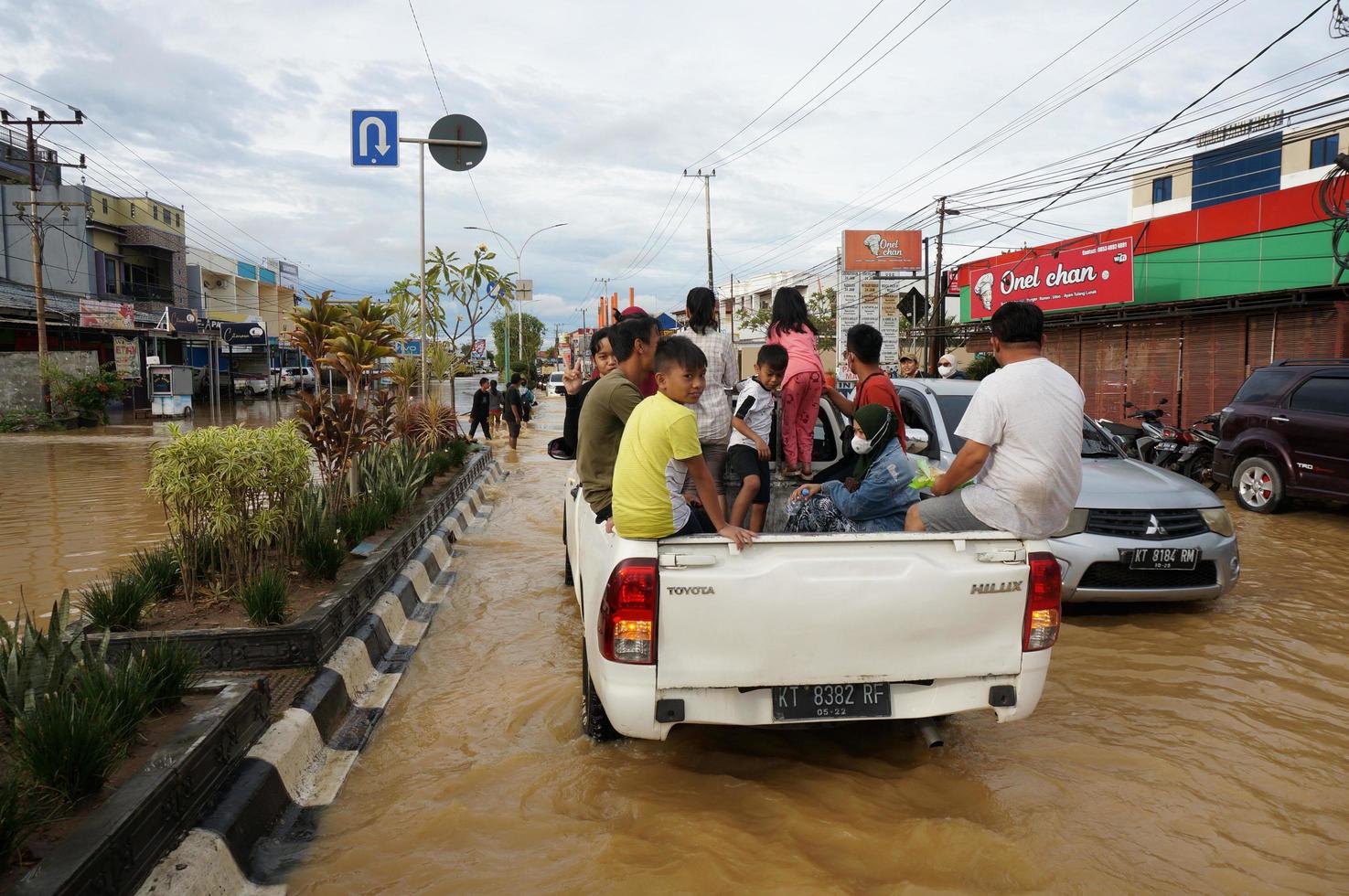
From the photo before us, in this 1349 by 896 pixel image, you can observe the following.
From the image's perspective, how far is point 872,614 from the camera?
326 centimetres

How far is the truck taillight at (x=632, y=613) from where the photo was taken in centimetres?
320

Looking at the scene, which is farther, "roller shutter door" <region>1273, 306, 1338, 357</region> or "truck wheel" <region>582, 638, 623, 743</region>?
"roller shutter door" <region>1273, 306, 1338, 357</region>

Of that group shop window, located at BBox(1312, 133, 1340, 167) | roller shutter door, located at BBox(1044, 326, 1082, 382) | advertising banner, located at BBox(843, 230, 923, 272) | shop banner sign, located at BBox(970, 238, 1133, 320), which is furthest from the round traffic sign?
shop window, located at BBox(1312, 133, 1340, 167)

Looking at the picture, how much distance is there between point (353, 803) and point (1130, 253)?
67.3 ft

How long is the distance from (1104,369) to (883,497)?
19.5 metres

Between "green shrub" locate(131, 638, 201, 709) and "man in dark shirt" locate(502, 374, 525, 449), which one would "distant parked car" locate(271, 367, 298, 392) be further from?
"green shrub" locate(131, 638, 201, 709)

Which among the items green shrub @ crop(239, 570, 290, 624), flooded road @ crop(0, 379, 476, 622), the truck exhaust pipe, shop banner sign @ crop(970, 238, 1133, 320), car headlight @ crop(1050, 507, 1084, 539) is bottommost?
the truck exhaust pipe

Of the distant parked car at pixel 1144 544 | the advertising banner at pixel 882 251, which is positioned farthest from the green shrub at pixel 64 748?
the advertising banner at pixel 882 251

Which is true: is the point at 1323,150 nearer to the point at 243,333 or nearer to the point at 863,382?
the point at 863,382

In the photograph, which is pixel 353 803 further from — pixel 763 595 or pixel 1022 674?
pixel 1022 674

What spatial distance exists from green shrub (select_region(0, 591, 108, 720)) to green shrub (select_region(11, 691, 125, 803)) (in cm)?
21

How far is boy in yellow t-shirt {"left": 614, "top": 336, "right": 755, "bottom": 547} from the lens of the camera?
130 inches

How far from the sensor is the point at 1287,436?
9516 millimetres

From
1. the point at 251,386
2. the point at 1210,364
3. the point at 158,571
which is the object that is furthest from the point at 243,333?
the point at 158,571
